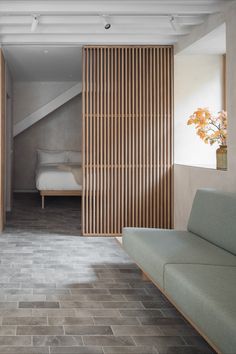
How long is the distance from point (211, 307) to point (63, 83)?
29.3ft

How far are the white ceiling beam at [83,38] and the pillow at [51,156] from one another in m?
4.99

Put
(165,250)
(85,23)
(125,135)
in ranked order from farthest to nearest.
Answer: (125,135)
(85,23)
(165,250)

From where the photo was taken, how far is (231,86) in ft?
13.2

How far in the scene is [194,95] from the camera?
5875mm

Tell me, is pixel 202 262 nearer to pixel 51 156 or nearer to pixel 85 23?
pixel 85 23

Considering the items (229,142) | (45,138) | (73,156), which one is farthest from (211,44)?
(45,138)

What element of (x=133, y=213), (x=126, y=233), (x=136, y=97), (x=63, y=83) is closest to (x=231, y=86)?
(x=126, y=233)

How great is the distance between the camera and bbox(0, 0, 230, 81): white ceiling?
4270 mm

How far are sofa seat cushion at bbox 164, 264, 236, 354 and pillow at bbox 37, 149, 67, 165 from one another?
26.4 feet

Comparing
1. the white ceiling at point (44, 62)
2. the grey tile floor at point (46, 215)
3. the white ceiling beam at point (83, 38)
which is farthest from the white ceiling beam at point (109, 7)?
the grey tile floor at point (46, 215)

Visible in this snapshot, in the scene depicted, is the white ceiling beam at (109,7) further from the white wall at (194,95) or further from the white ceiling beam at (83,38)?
the white wall at (194,95)

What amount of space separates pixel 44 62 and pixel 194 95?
2.59 meters

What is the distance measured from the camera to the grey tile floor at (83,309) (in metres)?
2.46

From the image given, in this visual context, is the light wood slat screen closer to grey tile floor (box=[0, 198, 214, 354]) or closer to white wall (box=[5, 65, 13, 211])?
grey tile floor (box=[0, 198, 214, 354])
